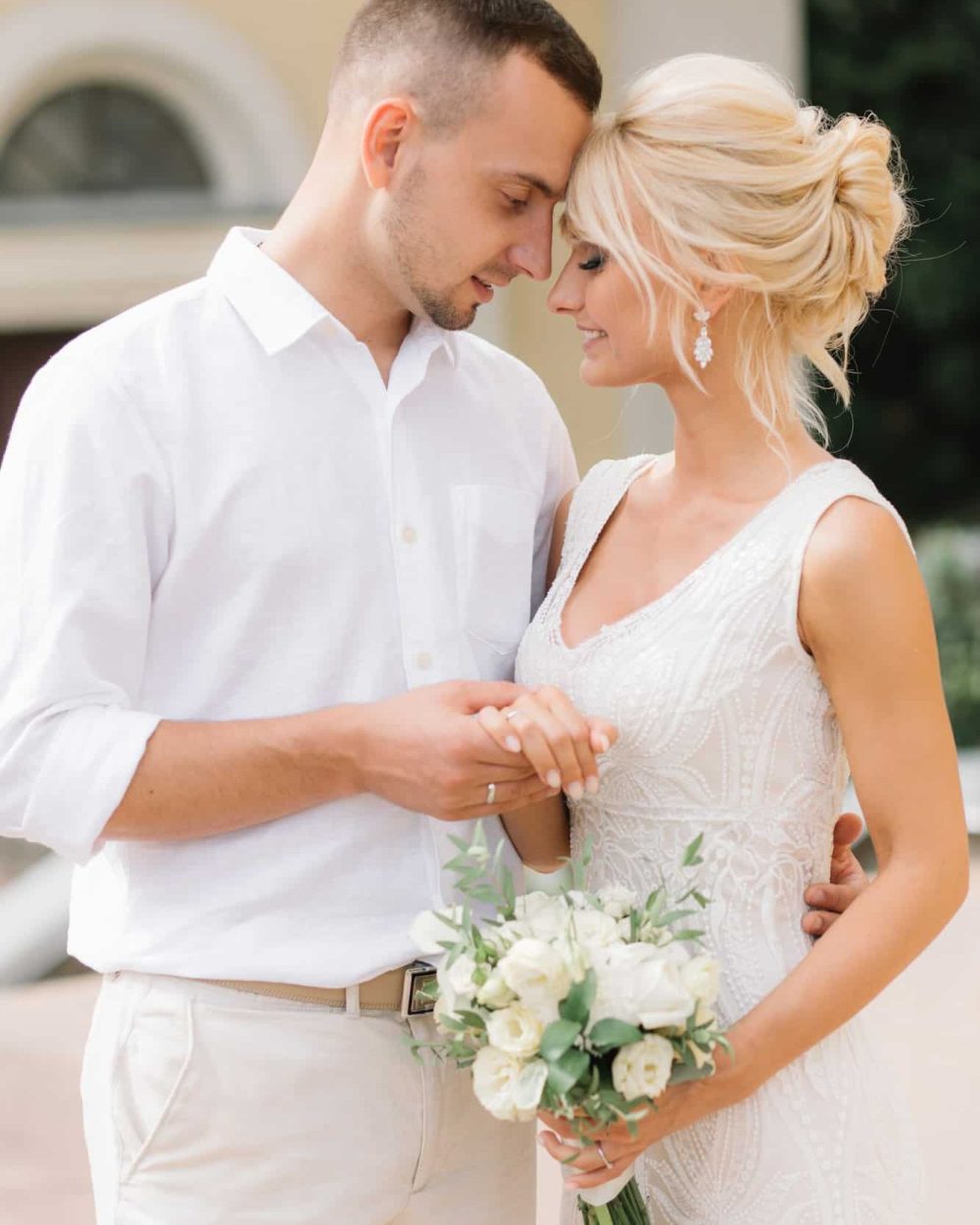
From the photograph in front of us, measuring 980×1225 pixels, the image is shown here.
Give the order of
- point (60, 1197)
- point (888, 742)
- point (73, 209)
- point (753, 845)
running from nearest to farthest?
point (888, 742) < point (753, 845) < point (60, 1197) < point (73, 209)

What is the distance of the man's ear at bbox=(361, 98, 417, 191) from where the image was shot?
2.45 meters

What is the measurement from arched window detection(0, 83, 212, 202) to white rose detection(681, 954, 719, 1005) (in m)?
5.79

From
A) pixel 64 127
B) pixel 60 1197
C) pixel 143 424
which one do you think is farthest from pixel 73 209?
pixel 143 424

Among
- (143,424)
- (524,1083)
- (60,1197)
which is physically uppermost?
(143,424)

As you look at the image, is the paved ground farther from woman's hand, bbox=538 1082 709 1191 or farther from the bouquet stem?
woman's hand, bbox=538 1082 709 1191

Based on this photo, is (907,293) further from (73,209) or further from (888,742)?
(888,742)

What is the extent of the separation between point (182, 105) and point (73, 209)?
0.67 m

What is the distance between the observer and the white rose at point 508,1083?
194 cm

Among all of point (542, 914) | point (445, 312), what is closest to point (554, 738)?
point (542, 914)

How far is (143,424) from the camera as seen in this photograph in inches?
88.6

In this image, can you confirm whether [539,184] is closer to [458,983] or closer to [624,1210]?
[458,983]

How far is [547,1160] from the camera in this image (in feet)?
16.2

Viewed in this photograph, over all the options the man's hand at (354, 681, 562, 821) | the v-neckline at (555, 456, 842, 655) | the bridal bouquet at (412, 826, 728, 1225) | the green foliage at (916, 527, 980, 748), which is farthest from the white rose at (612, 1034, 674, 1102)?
the green foliage at (916, 527, 980, 748)

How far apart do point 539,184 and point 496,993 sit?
45.3 inches
